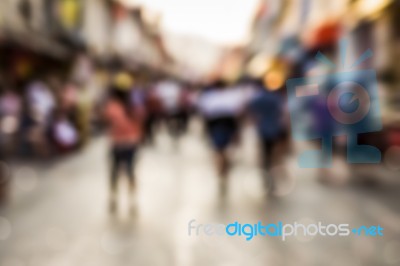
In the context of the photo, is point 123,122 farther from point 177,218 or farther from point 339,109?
point 339,109

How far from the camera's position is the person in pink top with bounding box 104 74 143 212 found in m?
3.70

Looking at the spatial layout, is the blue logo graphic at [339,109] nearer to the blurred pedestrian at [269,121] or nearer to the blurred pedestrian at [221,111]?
the blurred pedestrian at [269,121]

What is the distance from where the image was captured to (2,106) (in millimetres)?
5574

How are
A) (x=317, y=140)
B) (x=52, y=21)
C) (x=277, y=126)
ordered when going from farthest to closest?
(x=52, y=21)
(x=317, y=140)
(x=277, y=126)

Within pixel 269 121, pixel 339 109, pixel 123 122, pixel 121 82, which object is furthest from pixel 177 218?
pixel 339 109

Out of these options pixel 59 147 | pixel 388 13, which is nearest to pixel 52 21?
pixel 59 147

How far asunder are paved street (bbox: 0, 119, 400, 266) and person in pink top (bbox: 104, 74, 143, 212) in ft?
1.73

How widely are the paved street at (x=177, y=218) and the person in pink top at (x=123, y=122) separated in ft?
1.73

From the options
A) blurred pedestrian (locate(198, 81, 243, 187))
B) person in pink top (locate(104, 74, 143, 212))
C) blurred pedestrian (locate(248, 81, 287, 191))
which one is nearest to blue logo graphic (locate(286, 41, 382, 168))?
blurred pedestrian (locate(248, 81, 287, 191))

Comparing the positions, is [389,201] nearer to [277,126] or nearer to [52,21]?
[277,126]

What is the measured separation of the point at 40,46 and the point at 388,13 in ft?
18.7

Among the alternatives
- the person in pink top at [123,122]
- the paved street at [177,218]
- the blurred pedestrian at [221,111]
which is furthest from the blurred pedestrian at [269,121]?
the person in pink top at [123,122]

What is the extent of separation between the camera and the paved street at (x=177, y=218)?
304 centimetres

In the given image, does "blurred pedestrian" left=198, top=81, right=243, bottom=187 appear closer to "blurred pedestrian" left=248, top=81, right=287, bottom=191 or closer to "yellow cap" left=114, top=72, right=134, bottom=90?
"blurred pedestrian" left=248, top=81, right=287, bottom=191
